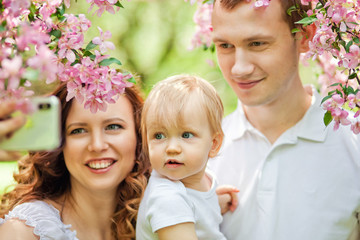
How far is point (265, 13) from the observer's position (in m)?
2.62

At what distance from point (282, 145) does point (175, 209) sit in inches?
36.1

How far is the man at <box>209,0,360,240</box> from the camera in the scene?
2660 millimetres

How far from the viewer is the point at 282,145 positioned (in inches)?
112

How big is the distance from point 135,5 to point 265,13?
29.5 ft

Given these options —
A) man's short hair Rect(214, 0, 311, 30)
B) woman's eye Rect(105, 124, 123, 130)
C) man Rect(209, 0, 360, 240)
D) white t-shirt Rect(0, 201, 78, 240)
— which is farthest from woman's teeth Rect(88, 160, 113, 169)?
man's short hair Rect(214, 0, 311, 30)

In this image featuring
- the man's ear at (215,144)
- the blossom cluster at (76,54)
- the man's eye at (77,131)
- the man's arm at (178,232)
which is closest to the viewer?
the blossom cluster at (76,54)

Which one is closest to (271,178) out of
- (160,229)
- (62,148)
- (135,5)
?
(160,229)

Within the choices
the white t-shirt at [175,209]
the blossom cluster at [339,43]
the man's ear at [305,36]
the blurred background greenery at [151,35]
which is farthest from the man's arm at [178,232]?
the blurred background greenery at [151,35]

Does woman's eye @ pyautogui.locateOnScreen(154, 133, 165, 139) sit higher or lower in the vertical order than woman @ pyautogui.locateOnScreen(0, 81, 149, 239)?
higher

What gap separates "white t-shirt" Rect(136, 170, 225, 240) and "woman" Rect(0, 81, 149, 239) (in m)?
0.38

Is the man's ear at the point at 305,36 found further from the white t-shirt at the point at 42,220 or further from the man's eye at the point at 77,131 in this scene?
the white t-shirt at the point at 42,220

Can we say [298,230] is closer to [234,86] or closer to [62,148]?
A: [234,86]

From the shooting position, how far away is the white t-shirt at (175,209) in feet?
7.30

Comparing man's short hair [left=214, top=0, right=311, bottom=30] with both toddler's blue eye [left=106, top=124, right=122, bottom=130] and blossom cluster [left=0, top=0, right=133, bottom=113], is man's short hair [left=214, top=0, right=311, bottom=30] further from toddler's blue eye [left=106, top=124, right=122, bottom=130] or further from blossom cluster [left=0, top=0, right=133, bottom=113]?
toddler's blue eye [left=106, top=124, right=122, bottom=130]
